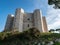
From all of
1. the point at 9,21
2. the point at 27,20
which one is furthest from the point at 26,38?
the point at 9,21

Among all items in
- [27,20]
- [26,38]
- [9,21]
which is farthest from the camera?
[9,21]

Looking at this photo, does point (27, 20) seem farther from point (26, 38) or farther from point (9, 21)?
point (26, 38)

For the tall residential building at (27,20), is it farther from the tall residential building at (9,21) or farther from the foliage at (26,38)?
the foliage at (26,38)

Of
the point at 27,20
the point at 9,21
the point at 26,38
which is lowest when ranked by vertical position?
the point at 26,38

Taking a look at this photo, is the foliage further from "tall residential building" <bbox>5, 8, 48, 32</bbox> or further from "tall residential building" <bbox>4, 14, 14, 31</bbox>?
"tall residential building" <bbox>4, 14, 14, 31</bbox>

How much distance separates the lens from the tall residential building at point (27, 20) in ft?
149

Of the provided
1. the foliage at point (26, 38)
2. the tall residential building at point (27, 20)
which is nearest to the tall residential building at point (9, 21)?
the tall residential building at point (27, 20)

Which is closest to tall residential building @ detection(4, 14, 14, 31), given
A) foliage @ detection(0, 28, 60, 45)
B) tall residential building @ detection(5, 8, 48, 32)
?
tall residential building @ detection(5, 8, 48, 32)

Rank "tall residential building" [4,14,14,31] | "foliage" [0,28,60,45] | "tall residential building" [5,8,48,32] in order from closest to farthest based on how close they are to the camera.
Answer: "foliage" [0,28,60,45]
"tall residential building" [5,8,48,32]
"tall residential building" [4,14,14,31]

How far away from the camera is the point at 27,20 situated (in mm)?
48344

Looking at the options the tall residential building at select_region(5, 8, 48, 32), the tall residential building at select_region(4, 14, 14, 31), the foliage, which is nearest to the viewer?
the foliage

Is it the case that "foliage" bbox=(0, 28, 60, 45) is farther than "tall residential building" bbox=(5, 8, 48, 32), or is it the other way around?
"tall residential building" bbox=(5, 8, 48, 32)

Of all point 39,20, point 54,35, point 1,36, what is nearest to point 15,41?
point 1,36

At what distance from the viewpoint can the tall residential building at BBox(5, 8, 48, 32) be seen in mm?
45481
